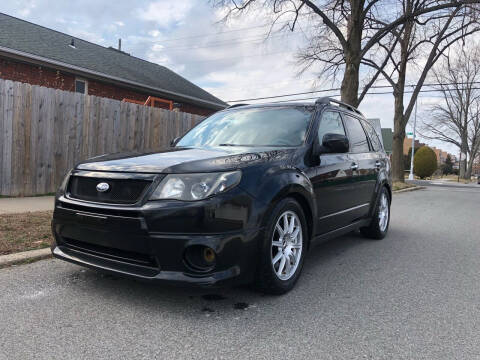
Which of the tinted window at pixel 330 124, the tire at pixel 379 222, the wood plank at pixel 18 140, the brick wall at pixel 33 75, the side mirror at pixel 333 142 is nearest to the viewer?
the side mirror at pixel 333 142

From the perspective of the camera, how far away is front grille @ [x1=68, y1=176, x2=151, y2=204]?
2.92 meters

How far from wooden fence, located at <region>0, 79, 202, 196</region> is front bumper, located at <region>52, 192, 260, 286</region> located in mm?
A: 4218

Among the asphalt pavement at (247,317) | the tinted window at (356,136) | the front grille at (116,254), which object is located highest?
the tinted window at (356,136)

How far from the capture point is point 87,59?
1529cm

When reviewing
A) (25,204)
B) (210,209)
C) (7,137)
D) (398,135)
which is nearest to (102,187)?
(210,209)

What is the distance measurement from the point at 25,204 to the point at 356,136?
209 inches

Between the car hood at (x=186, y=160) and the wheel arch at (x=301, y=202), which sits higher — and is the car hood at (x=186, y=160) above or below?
above

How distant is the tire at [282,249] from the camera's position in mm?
3108

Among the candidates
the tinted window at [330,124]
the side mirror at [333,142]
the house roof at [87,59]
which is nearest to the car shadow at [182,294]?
the side mirror at [333,142]

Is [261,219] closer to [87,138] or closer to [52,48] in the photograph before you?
[87,138]

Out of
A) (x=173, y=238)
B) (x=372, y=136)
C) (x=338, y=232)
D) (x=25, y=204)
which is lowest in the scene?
(x=25, y=204)

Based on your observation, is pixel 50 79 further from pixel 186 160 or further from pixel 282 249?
pixel 282 249

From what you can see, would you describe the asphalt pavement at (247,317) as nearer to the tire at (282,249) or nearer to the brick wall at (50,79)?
the tire at (282,249)

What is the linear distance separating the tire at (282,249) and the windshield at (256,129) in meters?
0.81
